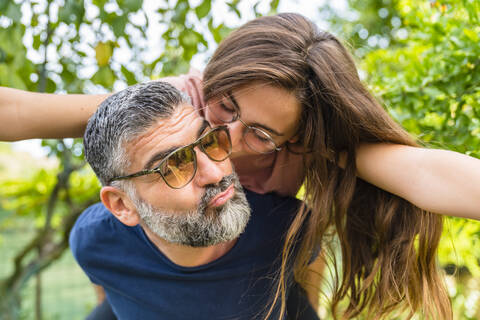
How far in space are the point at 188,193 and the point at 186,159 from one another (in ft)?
0.43

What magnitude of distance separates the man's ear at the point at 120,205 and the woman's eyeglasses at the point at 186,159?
14 centimetres

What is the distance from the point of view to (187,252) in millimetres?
1920

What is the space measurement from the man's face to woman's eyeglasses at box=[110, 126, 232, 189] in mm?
21

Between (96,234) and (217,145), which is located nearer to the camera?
(217,145)

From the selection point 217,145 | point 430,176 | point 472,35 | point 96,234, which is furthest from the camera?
point 96,234

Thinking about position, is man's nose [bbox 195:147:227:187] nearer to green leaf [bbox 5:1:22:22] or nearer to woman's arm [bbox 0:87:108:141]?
woman's arm [bbox 0:87:108:141]

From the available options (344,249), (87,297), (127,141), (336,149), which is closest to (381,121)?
(336,149)

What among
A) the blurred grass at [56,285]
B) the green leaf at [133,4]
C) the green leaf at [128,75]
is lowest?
the blurred grass at [56,285]

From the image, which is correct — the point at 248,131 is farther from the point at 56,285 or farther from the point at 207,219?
the point at 56,285

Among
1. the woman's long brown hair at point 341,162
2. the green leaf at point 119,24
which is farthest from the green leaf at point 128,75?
the woman's long brown hair at point 341,162

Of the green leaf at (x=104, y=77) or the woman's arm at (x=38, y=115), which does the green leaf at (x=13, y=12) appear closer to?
the woman's arm at (x=38, y=115)

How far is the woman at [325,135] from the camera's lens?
1.65 metres

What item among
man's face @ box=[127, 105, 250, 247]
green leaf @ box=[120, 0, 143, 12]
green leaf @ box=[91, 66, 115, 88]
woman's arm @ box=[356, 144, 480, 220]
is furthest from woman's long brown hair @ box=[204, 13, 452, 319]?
green leaf @ box=[91, 66, 115, 88]

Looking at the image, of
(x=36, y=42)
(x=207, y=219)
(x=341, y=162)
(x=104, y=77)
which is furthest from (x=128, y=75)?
(x=341, y=162)
